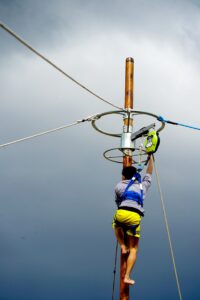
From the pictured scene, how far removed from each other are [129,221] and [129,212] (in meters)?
0.18

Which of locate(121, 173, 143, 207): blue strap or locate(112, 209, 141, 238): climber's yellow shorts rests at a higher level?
locate(121, 173, 143, 207): blue strap

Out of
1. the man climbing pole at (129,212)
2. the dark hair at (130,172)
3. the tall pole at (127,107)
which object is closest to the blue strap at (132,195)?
the man climbing pole at (129,212)

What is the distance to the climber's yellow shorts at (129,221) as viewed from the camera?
24.6ft

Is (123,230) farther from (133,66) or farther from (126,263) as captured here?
(133,66)

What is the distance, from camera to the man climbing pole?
7516 millimetres

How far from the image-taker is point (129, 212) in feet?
24.7

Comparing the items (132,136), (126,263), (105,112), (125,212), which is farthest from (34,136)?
(126,263)

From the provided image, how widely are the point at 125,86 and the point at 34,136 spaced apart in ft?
8.68

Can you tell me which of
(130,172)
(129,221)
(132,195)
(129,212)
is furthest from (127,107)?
(129,221)

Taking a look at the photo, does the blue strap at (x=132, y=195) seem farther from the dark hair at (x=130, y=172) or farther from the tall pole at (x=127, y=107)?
the tall pole at (x=127, y=107)

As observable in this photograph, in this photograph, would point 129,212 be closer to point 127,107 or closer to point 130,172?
point 130,172

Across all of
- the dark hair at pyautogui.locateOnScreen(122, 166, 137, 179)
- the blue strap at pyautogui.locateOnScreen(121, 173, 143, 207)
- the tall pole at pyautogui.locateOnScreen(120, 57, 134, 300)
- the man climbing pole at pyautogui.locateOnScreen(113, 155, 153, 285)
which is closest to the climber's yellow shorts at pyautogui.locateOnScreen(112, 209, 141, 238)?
the man climbing pole at pyautogui.locateOnScreen(113, 155, 153, 285)

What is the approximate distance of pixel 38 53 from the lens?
6.49 m

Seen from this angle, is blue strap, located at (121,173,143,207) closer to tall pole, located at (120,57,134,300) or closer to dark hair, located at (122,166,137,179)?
dark hair, located at (122,166,137,179)
